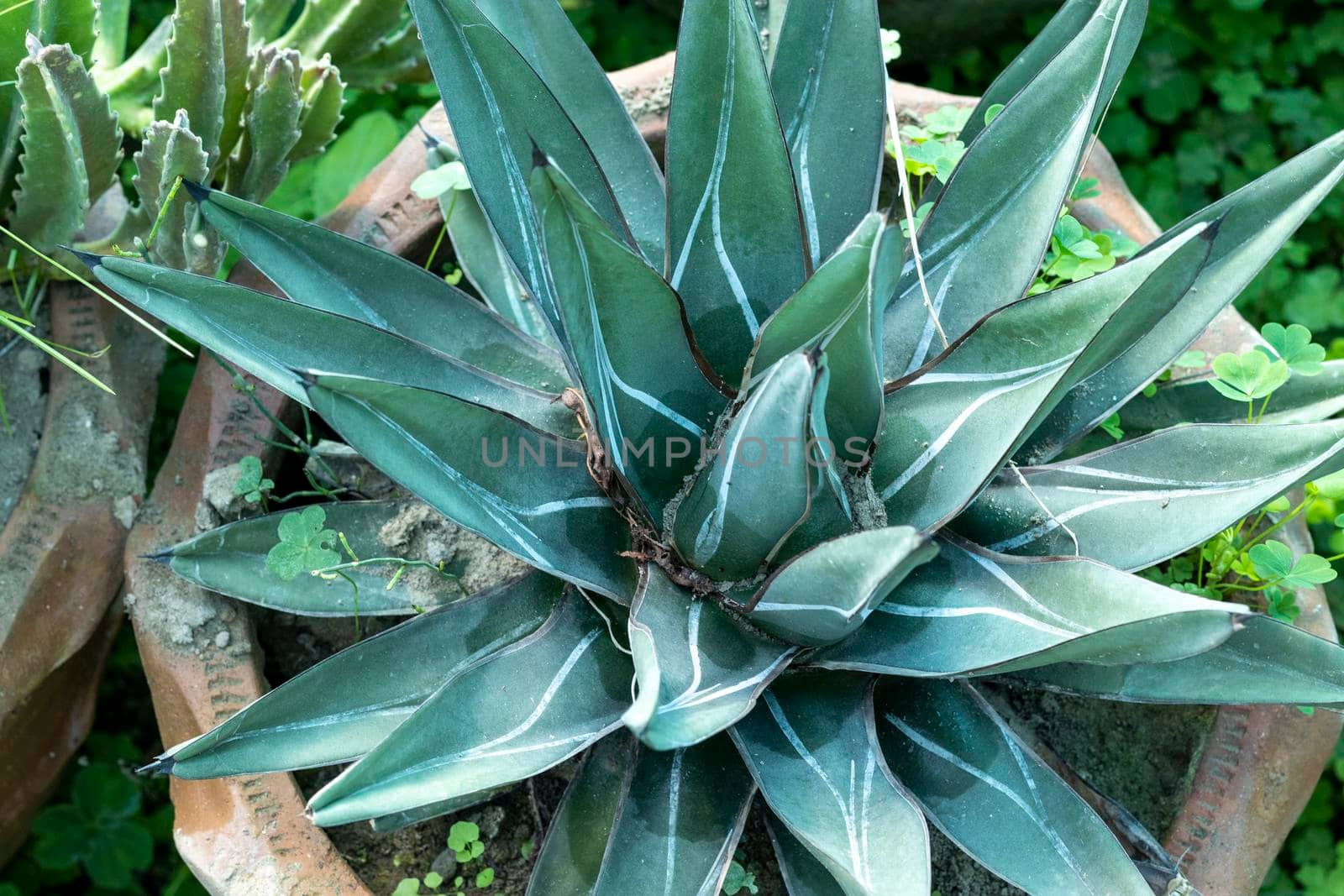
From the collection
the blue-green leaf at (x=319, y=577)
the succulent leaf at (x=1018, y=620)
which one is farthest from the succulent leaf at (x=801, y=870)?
the blue-green leaf at (x=319, y=577)

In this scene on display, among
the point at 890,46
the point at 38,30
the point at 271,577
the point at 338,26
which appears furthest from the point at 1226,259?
the point at 38,30

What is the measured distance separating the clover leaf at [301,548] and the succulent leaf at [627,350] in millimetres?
306

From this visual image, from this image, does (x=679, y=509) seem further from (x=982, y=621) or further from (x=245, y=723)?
(x=245, y=723)

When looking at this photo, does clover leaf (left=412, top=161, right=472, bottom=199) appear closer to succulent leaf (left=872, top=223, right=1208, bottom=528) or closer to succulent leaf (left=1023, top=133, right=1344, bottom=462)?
succulent leaf (left=872, top=223, right=1208, bottom=528)

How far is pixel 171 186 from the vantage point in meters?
1.09

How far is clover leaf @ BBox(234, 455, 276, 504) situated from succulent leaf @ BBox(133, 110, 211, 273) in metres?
0.21

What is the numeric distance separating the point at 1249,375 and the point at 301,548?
2.95 ft

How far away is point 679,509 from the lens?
898mm

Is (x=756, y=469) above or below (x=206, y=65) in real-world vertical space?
below

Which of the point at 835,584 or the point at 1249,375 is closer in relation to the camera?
the point at 835,584

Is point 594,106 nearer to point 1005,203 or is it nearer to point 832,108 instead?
point 832,108

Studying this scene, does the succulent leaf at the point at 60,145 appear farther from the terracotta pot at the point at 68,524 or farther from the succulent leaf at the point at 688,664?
the succulent leaf at the point at 688,664

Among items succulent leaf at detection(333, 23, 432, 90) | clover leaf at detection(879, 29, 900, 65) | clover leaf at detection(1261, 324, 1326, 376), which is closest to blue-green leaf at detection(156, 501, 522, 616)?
succulent leaf at detection(333, 23, 432, 90)

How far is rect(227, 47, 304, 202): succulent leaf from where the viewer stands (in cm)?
112
